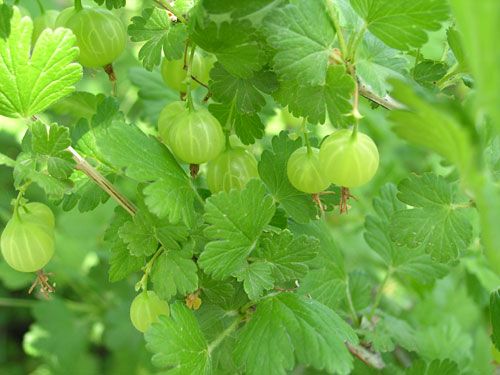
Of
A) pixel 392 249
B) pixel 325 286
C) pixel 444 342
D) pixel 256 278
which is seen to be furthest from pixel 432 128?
pixel 444 342

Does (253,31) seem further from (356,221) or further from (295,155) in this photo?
(356,221)

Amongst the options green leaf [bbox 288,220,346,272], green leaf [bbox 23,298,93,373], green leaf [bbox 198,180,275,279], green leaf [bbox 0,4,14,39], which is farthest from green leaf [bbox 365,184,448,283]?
green leaf [bbox 23,298,93,373]

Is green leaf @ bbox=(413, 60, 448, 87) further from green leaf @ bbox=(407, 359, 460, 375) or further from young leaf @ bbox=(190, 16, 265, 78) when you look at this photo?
green leaf @ bbox=(407, 359, 460, 375)

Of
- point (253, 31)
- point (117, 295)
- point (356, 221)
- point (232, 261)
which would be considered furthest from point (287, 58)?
point (356, 221)

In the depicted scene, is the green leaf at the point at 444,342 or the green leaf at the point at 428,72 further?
the green leaf at the point at 444,342

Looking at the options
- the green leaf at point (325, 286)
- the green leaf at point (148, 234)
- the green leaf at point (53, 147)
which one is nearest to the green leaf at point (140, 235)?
the green leaf at point (148, 234)

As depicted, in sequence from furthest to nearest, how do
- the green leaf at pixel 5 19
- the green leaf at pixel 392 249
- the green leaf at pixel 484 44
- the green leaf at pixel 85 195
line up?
1. the green leaf at pixel 392 249
2. the green leaf at pixel 85 195
3. the green leaf at pixel 5 19
4. the green leaf at pixel 484 44

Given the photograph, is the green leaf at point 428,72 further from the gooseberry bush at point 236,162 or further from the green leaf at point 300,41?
the green leaf at point 300,41
